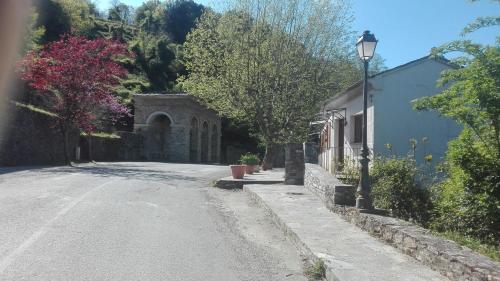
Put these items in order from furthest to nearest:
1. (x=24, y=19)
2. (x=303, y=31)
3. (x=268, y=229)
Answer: (x=24, y=19) → (x=303, y=31) → (x=268, y=229)

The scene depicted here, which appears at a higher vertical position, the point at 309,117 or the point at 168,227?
the point at 309,117

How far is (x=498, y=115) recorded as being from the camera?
8680 millimetres

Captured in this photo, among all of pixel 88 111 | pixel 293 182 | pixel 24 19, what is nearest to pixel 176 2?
pixel 24 19

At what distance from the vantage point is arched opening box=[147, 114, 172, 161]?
44.7 m

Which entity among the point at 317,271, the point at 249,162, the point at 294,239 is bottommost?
the point at 317,271

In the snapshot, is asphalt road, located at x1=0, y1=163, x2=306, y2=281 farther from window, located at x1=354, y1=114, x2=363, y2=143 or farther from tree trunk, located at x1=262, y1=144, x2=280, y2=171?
tree trunk, located at x1=262, y1=144, x2=280, y2=171

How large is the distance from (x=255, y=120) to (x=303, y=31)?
16.9 feet

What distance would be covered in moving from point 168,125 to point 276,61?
21.1 meters

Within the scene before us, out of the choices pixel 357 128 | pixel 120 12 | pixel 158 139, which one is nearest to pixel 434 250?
pixel 357 128

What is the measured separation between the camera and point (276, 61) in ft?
86.7

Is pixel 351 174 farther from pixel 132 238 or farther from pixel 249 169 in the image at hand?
pixel 249 169

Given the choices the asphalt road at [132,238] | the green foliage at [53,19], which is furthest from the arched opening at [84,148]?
→ the green foliage at [53,19]

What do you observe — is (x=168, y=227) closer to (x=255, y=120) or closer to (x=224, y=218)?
(x=224, y=218)

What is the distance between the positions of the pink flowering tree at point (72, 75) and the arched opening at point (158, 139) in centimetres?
1564
